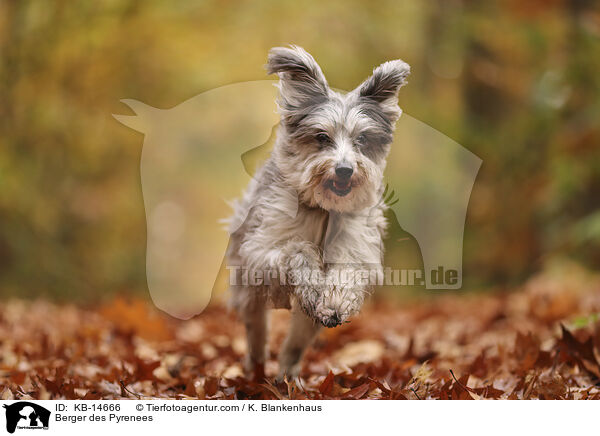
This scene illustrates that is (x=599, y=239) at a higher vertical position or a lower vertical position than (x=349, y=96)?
higher

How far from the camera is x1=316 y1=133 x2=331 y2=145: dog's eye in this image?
3195 millimetres

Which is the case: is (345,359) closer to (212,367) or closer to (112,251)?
(212,367)

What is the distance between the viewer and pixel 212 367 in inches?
179

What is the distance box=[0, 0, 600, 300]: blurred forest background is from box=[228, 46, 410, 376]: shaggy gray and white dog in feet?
14.2

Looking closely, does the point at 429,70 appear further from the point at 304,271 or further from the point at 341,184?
the point at 304,271

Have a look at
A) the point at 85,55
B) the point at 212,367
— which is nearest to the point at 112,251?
the point at 85,55

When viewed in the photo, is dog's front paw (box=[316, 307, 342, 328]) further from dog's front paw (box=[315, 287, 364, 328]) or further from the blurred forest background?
the blurred forest background

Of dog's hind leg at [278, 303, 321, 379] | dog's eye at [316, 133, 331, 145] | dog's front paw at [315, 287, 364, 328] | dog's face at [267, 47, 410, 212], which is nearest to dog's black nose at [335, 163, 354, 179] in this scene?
dog's face at [267, 47, 410, 212]

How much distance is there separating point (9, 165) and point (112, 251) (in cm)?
333

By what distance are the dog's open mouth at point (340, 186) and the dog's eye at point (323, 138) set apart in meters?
0.22
